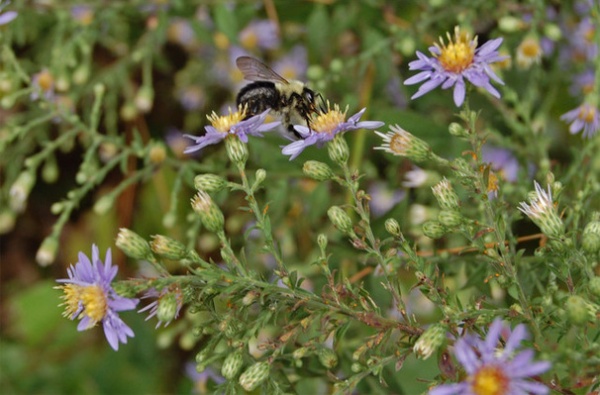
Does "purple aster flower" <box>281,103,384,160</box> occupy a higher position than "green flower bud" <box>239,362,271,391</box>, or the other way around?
"purple aster flower" <box>281,103,384,160</box>

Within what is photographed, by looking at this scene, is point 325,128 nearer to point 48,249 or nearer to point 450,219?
point 450,219

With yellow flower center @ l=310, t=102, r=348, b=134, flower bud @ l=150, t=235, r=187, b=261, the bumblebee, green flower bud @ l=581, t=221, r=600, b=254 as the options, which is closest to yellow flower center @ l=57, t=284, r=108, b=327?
flower bud @ l=150, t=235, r=187, b=261

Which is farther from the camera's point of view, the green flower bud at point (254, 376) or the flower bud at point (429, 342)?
the green flower bud at point (254, 376)

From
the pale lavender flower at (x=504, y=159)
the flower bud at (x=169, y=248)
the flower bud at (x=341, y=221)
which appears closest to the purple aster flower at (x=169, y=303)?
the flower bud at (x=169, y=248)

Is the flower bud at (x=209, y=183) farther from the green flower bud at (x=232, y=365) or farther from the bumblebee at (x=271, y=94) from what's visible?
the bumblebee at (x=271, y=94)

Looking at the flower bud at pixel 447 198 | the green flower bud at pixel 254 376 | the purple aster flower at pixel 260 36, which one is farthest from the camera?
the purple aster flower at pixel 260 36

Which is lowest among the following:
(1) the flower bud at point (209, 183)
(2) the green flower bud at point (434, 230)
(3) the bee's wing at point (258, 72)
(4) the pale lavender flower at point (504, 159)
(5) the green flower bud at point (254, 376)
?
(4) the pale lavender flower at point (504, 159)

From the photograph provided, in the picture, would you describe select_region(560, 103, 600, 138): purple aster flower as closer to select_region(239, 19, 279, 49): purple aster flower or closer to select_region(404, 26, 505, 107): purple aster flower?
select_region(404, 26, 505, 107): purple aster flower

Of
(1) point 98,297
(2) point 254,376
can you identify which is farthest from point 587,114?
(1) point 98,297
